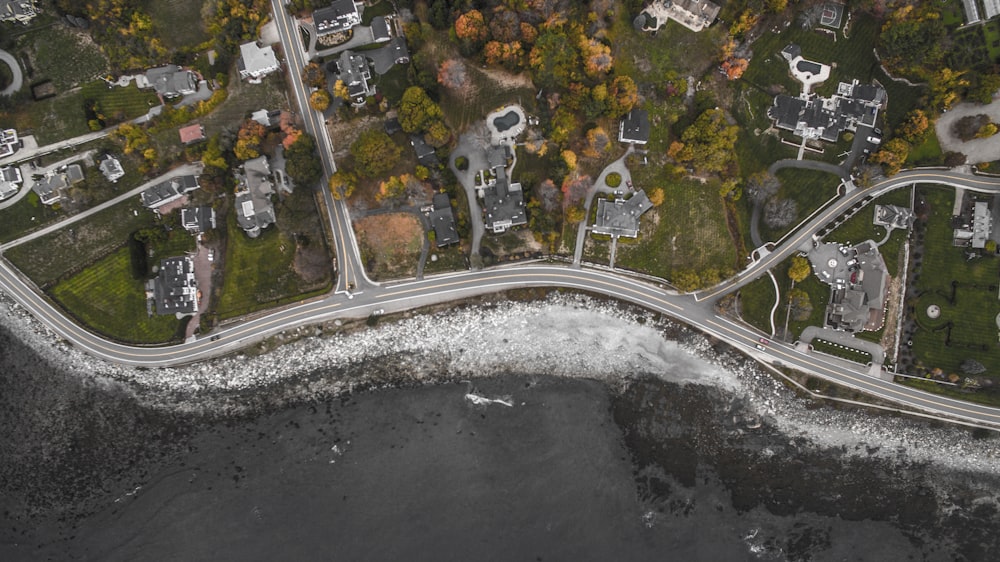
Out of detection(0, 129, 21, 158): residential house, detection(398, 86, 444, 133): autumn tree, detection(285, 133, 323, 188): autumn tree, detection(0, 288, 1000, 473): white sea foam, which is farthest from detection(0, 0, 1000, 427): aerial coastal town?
detection(0, 288, 1000, 473): white sea foam

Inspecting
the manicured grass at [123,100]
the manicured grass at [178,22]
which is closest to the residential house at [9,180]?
the manicured grass at [123,100]

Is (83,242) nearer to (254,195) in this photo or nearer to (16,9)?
(254,195)

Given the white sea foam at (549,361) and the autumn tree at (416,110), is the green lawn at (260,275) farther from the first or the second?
the autumn tree at (416,110)

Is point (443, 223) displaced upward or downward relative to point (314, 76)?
downward

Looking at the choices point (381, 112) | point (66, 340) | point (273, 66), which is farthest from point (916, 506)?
point (66, 340)

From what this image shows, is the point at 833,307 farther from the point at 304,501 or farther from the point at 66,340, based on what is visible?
the point at 66,340

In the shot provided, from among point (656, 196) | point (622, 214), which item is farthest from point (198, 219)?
point (656, 196)
